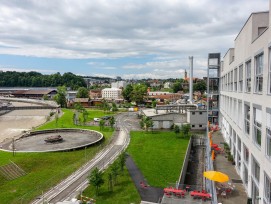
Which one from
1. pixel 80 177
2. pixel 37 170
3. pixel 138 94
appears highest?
pixel 138 94

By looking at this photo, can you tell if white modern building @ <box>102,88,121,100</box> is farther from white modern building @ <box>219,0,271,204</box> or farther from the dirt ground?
white modern building @ <box>219,0,271,204</box>

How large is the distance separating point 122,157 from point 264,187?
60.3ft

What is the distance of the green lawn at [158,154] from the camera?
30.3m

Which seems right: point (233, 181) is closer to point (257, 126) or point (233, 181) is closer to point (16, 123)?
point (257, 126)

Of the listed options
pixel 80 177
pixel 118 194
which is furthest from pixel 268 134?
pixel 80 177

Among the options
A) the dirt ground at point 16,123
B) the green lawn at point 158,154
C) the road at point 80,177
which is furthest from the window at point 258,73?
the dirt ground at point 16,123

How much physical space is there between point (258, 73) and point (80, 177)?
22.9 metres

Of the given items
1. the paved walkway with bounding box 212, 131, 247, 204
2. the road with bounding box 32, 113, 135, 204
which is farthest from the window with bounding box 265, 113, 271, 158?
the road with bounding box 32, 113, 135, 204

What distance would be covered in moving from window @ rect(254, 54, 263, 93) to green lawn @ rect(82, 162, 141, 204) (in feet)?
49.4

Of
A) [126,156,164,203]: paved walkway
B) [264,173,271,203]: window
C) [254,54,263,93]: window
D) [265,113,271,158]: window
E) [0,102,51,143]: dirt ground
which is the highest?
[254,54,263,93]: window

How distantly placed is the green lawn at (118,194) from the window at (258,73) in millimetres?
15055

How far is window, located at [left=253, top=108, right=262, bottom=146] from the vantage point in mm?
17188

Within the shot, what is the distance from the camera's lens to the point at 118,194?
83.8ft

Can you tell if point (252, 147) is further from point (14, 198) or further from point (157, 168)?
point (14, 198)
